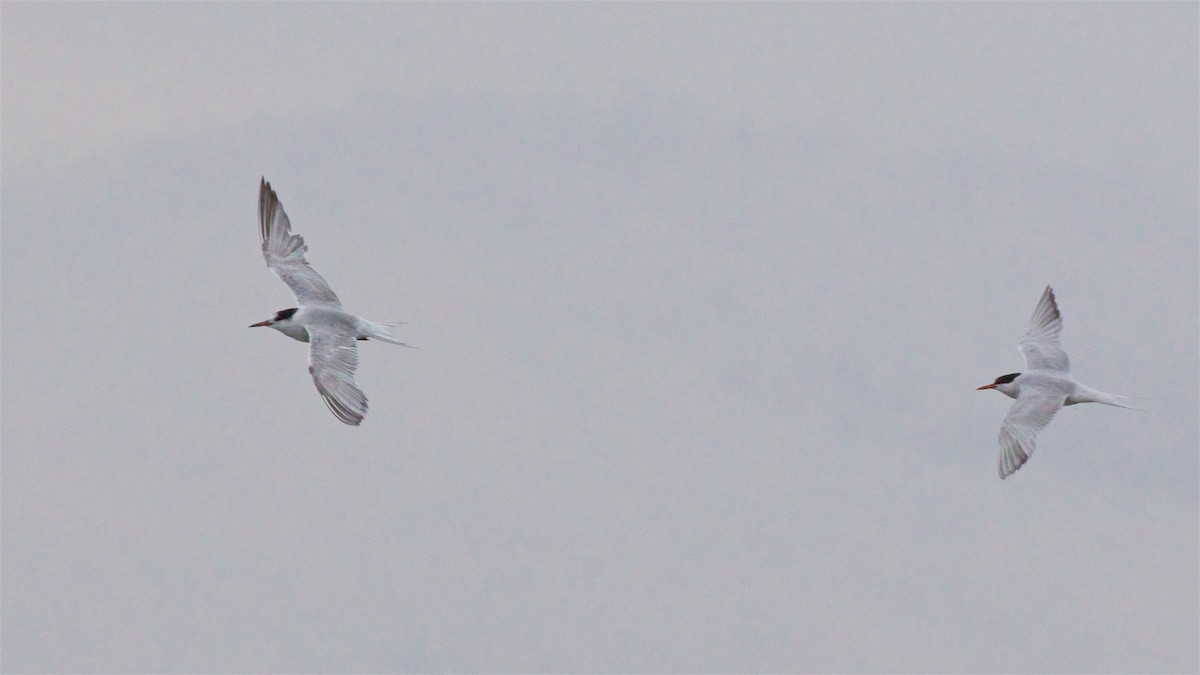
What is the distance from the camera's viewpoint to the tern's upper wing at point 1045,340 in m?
28.7

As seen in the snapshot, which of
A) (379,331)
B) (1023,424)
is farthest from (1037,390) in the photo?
(379,331)

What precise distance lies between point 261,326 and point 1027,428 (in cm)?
1105

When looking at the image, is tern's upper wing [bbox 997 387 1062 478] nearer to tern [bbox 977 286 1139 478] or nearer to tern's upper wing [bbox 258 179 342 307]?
tern [bbox 977 286 1139 478]

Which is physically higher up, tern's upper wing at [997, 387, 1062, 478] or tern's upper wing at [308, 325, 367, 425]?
tern's upper wing at [997, 387, 1062, 478]

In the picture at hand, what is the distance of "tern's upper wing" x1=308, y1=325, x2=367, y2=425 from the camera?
23688 mm

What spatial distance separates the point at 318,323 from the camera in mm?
26219

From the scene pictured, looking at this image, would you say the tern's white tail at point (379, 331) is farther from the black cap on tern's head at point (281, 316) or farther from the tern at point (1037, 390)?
the tern at point (1037, 390)

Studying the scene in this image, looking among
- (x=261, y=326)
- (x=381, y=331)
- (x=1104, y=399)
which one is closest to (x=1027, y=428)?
(x=1104, y=399)

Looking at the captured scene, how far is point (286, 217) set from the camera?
1113 inches

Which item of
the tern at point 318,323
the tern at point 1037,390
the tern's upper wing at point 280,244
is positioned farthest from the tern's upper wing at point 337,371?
the tern at point 1037,390

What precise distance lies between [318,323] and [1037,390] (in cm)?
1055

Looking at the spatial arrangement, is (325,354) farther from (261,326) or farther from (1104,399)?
(1104,399)

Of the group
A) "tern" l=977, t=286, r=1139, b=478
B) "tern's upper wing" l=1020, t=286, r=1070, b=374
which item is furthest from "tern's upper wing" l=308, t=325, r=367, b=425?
"tern's upper wing" l=1020, t=286, r=1070, b=374

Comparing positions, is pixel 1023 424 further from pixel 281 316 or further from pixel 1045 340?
pixel 281 316
